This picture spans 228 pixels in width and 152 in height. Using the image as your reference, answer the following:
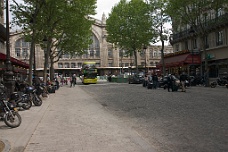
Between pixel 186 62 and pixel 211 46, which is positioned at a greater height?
pixel 211 46

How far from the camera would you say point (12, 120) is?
9016 mm

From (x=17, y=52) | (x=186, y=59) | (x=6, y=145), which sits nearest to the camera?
(x=6, y=145)

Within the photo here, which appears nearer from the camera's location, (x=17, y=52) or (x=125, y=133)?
(x=125, y=133)

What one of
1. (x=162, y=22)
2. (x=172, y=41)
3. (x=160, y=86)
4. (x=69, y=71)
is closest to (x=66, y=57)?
(x=69, y=71)

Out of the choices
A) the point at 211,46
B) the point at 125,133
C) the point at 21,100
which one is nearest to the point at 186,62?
the point at 211,46

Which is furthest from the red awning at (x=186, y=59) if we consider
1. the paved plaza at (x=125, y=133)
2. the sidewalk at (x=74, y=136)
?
the sidewalk at (x=74, y=136)

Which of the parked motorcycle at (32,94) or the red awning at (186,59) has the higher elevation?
the red awning at (186,59)

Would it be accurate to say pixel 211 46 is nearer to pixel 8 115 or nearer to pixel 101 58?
pixel 8 115

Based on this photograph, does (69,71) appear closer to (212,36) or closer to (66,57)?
(66,57)

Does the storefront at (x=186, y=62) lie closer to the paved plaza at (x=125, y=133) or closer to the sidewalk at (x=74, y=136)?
the paved plaza at (x=125, y=133)

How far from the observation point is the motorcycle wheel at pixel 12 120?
8844 millimetres

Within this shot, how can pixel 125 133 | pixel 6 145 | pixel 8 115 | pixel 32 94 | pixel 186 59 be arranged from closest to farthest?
pixel 6 145 → pixel 125 133 → pixel 8 115 → pixel 32 94 → pixel 186 59

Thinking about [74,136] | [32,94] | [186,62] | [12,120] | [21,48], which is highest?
[21,48]

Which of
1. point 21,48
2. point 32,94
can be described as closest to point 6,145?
point 32,94
